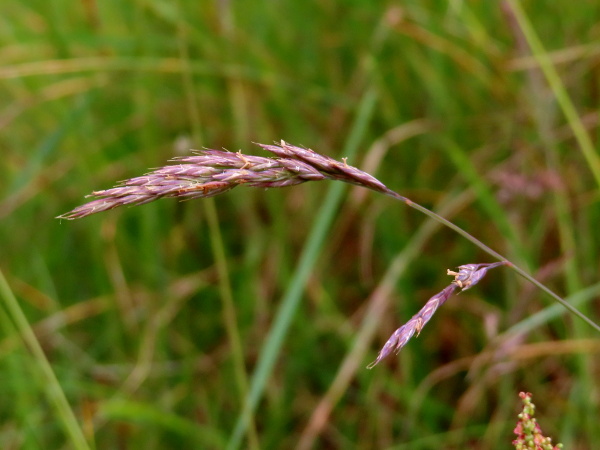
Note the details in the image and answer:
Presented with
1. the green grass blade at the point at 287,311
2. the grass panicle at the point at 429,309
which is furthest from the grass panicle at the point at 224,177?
the green grass blade at the point at 287,311

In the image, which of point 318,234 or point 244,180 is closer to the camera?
point 244,180

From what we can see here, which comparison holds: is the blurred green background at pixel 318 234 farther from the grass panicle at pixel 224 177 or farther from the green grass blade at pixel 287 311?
the grass panicle at pixel 224 177

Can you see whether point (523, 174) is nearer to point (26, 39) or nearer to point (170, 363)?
point (170, 363)

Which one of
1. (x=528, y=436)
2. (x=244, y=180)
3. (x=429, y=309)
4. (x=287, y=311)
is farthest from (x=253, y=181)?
(x=287, y=311)

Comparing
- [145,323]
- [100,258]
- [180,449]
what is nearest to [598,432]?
[180,449]

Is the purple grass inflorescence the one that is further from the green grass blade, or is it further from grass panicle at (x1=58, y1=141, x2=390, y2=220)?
the green grass blade

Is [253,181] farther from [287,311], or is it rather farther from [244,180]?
[287,311]

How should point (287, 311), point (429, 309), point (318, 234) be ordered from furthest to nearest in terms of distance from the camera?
point (318, 234), point (287, 311), point (429, 309)

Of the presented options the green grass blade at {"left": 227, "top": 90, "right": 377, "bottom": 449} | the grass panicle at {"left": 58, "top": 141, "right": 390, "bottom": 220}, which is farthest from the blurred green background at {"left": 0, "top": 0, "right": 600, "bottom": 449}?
the grass panicle at {"left": 58, "top": 141, "right": 390, "bottom": 220}
